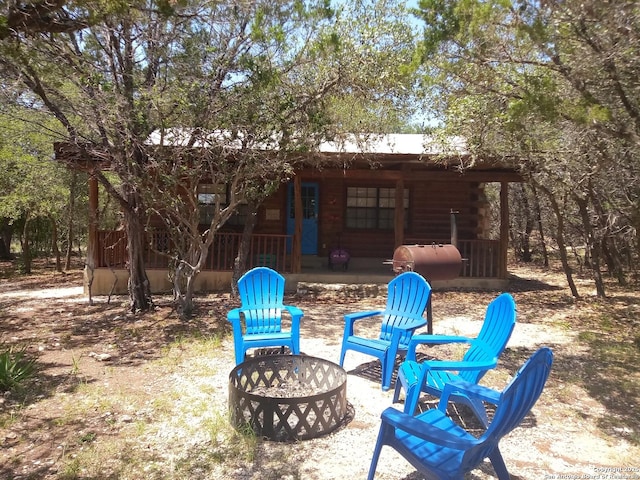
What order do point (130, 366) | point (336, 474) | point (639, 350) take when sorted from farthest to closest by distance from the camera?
1. point (639, 350)
2. point (130, 366)
3. point (336, 474)

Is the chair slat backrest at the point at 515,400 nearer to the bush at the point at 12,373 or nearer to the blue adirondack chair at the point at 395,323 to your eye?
the blue adirondack chair at the point at 395,323

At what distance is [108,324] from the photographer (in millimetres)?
6926

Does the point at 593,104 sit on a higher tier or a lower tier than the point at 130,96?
lower

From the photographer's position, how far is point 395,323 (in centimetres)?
480

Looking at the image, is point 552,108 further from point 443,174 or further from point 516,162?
point 443,174

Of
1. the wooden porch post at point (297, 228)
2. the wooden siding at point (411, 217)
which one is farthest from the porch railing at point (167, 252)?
the wooden siding at point (411, 217)

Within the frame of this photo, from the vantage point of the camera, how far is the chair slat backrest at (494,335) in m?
3.55

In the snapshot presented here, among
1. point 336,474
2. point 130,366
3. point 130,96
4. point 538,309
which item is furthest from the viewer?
point 538,309

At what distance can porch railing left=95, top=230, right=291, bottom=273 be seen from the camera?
9.50 m

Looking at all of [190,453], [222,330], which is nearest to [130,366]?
[222,330]

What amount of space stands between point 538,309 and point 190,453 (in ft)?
22.5

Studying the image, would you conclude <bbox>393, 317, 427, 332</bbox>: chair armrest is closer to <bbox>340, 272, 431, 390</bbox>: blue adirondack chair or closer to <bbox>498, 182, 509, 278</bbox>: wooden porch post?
<bbox>340, 272, 431, 390</bbox>: blue adirondack chair

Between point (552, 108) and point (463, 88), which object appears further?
point (463, 88)

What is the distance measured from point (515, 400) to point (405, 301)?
2594mm
